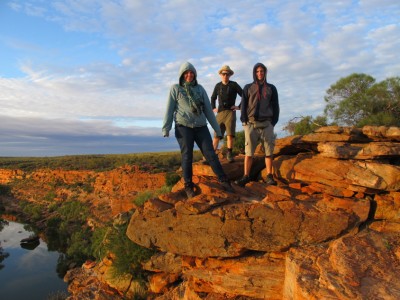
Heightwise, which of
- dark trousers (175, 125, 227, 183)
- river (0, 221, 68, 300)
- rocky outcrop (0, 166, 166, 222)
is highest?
dark trousers (175, 125, 227, 183)

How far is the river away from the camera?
21.6 m

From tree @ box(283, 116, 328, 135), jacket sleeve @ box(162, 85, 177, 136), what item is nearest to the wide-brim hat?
jacket sleeve @ box(162, 85, 177, 136)

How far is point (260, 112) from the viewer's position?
7.45m

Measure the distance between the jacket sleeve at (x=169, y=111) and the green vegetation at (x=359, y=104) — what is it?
993cm

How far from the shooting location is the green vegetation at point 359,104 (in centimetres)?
1538

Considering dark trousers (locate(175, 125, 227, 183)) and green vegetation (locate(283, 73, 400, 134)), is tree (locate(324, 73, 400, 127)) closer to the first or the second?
green vegetation (locate(283, 73, 400, 134))

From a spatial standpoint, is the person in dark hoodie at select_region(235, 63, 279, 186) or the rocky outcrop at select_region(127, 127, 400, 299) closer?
the rocky outcrop at select_region(127, 127, 400, 299)

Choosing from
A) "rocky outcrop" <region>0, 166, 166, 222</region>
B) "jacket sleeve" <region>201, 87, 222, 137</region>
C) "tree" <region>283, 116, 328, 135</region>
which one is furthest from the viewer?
"rocky outcrop" <region>0, 166, 166, 222</region>

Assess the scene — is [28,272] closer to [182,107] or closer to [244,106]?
[182,107]

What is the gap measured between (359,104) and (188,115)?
14.8 metres

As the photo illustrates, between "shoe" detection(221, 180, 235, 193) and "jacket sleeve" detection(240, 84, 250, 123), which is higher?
"jacket sleeve" detection(240, 84, 250, 123)

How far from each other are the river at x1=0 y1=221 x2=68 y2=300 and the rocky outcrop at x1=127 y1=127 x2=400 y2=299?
1571 cm

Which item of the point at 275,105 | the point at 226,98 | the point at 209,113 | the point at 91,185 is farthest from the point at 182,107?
the point at 91,185

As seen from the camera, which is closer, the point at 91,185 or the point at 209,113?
the point at 209,113
